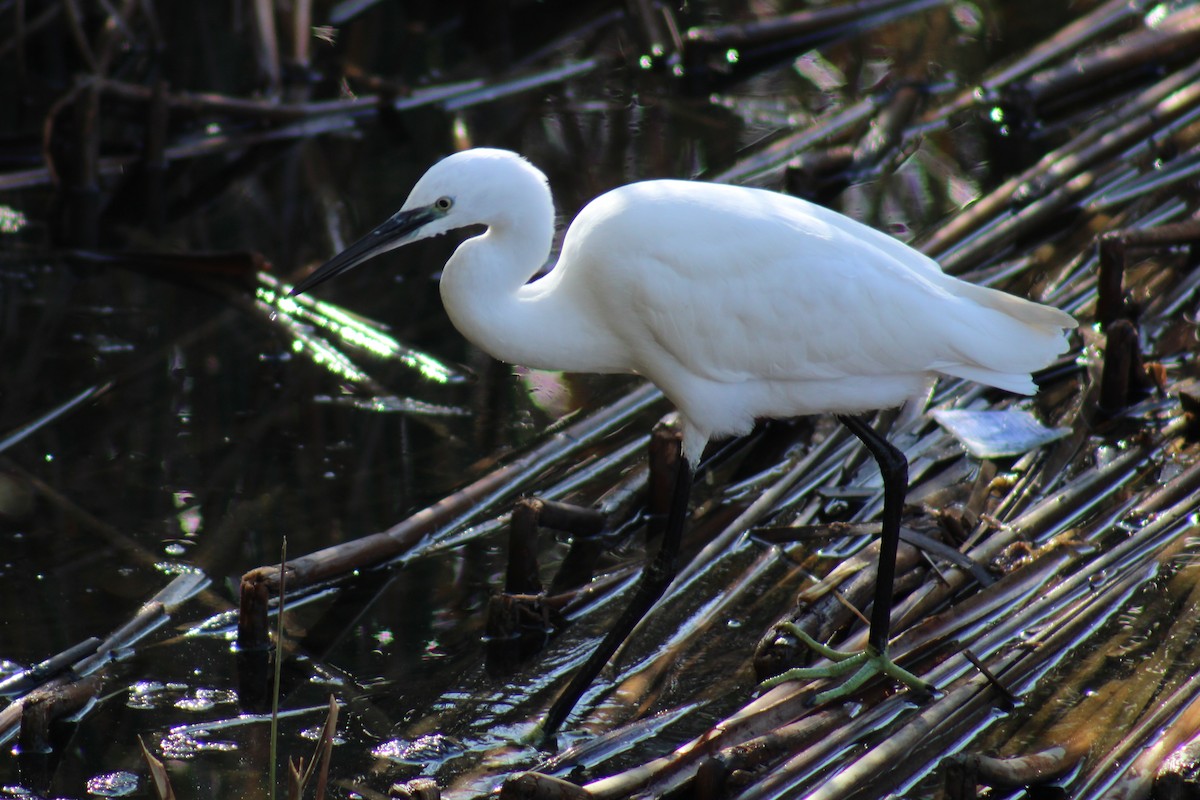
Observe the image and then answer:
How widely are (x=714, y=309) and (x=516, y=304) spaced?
2.01 feet

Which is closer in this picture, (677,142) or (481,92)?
(677,142)

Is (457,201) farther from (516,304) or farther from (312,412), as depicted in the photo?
(312,412)

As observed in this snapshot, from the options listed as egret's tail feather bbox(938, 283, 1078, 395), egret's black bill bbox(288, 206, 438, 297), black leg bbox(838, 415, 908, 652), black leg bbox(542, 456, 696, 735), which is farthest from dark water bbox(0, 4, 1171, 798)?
egret's black bill bbox(288, 206, 438, 297)

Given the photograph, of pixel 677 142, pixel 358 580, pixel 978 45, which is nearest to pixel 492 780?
pixel 358 580

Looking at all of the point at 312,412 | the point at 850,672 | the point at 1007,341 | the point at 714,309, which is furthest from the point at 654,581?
the point at 312,412

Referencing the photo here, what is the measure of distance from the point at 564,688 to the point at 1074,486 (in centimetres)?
211

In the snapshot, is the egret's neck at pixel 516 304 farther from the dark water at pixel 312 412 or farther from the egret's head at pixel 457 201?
the dark water at pixel 312 412

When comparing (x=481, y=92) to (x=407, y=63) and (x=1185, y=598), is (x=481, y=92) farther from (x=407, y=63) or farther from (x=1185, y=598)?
(x=1185, y=598)

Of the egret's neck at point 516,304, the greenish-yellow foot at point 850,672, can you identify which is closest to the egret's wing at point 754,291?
the egret's neck at point 516,304

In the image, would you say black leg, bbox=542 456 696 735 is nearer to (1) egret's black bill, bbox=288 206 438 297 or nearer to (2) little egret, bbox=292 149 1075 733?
(2) little egret, bbox=292 149 1075 733

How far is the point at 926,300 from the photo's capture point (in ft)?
13.6

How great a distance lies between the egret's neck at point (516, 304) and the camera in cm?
409

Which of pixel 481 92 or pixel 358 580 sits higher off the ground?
pixel 481 92

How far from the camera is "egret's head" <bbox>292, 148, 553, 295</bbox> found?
12.8 ft
